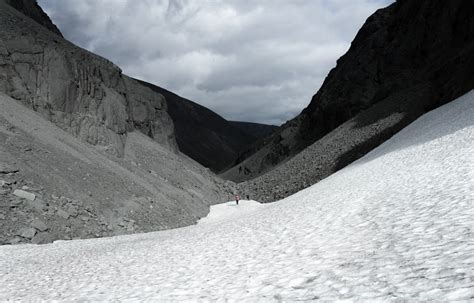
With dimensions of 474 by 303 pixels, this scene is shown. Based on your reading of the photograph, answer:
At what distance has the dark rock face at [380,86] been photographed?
5200cm

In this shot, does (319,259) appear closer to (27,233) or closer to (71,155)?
(27,233)

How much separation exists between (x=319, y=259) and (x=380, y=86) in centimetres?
8154

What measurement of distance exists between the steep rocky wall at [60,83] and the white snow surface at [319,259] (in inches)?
847

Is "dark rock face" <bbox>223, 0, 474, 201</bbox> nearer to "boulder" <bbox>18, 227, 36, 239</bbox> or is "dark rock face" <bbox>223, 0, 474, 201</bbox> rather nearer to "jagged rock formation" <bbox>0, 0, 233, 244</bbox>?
"jagged rock formation" <bbox>0, 0, 233, 244</bbox>

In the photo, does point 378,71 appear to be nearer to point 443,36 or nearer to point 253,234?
point 443,36

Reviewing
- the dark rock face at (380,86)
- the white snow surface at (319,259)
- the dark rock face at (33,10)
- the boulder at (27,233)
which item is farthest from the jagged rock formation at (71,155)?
the dark rock face at (380,86)

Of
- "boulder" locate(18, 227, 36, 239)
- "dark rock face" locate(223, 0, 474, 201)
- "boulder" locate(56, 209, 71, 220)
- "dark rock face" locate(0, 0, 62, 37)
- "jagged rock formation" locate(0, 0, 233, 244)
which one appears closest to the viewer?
"boulder" locate(18, 227, 36, 239)

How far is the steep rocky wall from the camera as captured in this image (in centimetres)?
3444

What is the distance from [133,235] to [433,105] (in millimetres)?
41759

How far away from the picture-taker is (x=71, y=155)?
29.4 m

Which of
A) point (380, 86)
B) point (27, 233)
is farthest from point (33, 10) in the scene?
point (380, 86)

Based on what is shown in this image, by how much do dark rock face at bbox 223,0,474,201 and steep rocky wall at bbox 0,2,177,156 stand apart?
2571 cm

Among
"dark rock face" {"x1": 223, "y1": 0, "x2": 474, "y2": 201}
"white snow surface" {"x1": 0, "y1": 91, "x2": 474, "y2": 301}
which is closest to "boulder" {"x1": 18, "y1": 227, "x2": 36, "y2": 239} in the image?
"white snow surface" {"x1": 0, "y1": 91, "x2": 474, "y2": 301}

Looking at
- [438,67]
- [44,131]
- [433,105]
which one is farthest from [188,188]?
[438,67]
